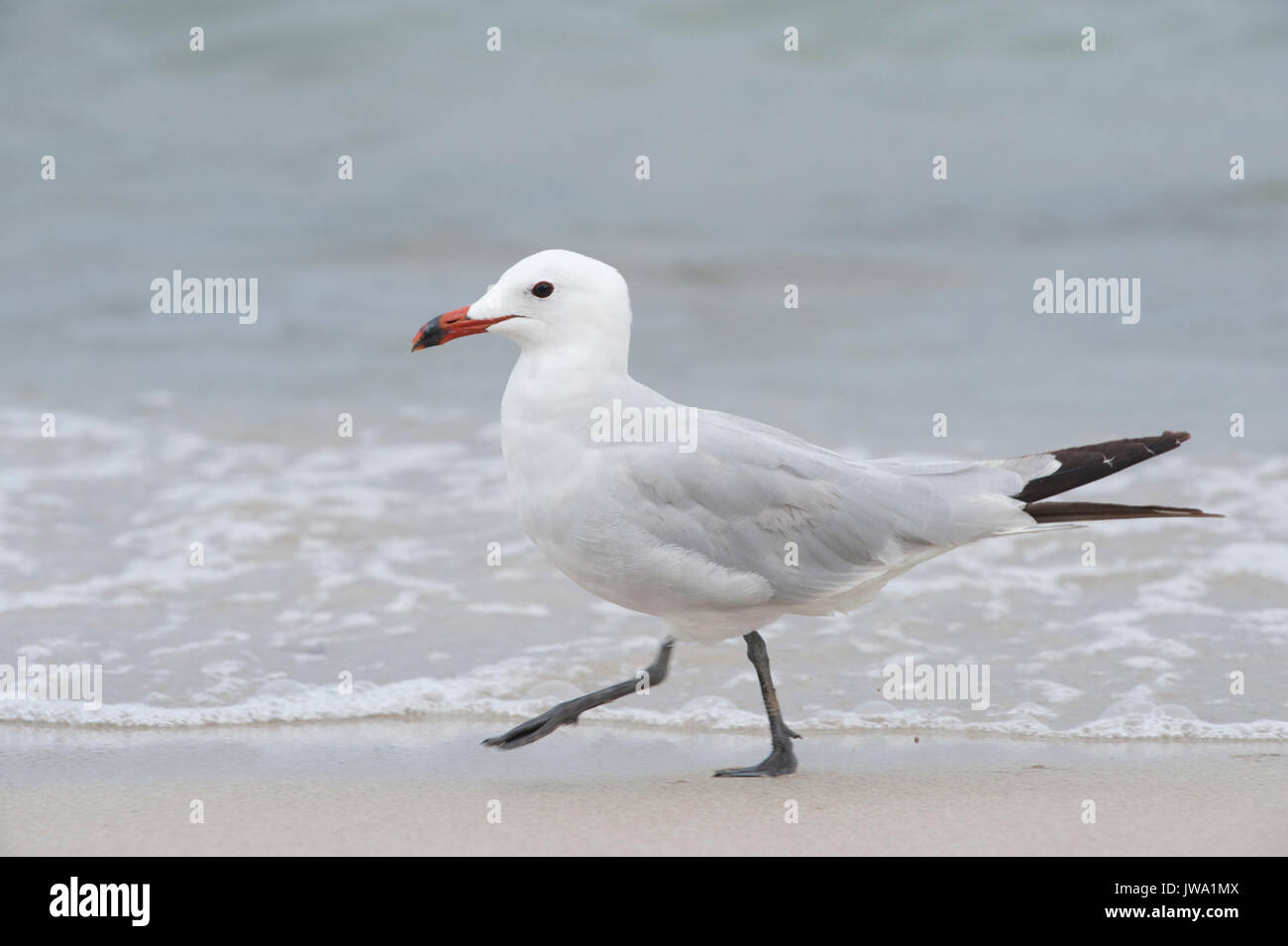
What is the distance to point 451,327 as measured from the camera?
13.0 feet

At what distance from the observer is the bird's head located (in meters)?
3.90

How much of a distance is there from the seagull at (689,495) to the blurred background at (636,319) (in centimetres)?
70

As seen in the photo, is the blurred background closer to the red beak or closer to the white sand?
the white sand

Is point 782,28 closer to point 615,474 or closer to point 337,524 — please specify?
point 337,524

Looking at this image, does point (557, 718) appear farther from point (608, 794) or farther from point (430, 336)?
point (430, 336)

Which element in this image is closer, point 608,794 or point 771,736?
point 608,794

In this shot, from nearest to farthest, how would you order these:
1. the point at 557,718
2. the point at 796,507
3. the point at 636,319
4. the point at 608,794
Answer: the point at 608,794 < the point at 796,507 < the point at 557,718 < the point at 636,319

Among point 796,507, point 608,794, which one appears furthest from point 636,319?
point 608,794

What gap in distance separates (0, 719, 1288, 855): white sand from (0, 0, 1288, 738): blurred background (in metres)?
0.21

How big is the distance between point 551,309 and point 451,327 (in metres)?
0.28

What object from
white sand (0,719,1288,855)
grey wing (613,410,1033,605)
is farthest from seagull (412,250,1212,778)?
white sand (0,719,1288,855)

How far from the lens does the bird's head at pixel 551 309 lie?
390cm

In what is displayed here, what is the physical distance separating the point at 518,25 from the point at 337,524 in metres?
8.24

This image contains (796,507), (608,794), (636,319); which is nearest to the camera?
(608,794)
